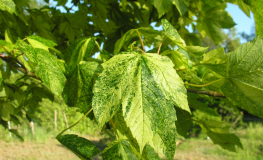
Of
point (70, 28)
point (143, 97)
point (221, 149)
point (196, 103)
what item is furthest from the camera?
point (221, 149)

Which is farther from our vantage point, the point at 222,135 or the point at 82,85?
the point at 222,135

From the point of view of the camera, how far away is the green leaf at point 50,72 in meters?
0.48

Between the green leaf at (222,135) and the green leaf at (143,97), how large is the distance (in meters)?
0.29

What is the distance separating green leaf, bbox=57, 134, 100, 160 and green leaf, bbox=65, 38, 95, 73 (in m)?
0.18

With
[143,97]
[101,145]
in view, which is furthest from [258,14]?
[101,145]

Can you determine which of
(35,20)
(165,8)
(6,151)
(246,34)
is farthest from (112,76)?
(246,34)

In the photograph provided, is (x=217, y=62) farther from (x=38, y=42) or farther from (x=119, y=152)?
(x=38, y=42)

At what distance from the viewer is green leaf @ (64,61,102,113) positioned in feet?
1.62

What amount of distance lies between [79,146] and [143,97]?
0.70 ft

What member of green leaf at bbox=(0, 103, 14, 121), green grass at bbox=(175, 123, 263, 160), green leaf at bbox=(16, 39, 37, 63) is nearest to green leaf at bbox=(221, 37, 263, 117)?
green leaf at bbox=(16, 39, 37, 63)

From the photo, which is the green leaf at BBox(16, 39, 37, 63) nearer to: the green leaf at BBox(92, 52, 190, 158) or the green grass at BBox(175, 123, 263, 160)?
the green leaf at BBox(92, 52, 190, 158)

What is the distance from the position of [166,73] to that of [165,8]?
1.07 ft

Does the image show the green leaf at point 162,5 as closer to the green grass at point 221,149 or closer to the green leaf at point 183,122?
the green leaf at point 183,122

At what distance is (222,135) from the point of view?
2.02 feet
